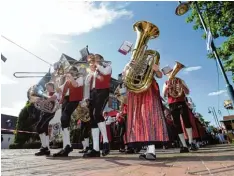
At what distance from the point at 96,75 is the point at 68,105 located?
106 centimetres

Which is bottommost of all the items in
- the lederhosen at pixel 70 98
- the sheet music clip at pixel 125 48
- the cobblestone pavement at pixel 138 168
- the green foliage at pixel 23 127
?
the cobblestone pavement at pixel 138 168

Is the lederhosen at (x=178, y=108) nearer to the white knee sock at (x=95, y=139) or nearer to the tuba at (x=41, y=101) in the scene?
the white knee sock at (x=95, y=139)

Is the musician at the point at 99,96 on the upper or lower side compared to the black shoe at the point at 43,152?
upper

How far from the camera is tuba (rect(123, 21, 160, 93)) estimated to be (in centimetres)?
402

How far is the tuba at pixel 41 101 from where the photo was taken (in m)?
6.26

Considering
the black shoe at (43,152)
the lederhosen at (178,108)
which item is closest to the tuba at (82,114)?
the black shoe at (43,152)

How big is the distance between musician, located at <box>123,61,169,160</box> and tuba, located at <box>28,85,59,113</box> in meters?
2.86

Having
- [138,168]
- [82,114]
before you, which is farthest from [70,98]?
[138,168]

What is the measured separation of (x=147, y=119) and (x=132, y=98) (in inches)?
20.0

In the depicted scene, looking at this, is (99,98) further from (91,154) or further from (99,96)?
(91,154)

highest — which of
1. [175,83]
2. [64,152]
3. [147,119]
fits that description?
[175,83]

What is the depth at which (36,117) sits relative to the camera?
23.2 feet

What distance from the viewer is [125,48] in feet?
14.9

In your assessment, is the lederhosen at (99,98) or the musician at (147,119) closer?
the musician at (147,119)
